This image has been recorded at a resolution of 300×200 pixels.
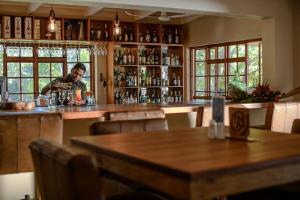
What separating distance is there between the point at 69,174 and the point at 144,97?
6.72 metres

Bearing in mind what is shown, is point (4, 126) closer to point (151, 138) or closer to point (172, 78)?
point (151, 138)

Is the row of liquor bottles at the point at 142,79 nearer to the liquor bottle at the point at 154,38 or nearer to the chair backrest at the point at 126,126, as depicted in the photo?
the liquor bottle at the point at 154,38

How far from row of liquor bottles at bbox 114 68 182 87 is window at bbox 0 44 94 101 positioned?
0.86 m

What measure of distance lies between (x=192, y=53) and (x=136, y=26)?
1.32 metres

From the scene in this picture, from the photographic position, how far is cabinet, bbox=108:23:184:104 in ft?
25.5

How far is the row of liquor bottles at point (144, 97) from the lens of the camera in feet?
25.4

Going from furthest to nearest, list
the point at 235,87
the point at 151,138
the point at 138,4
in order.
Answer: the point at 235,87, the point at 138,4, the point at 151,138

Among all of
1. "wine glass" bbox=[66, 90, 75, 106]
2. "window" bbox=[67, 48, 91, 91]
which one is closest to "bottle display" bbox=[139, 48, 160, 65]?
"window" bbox=[67, 48, 91, 91]

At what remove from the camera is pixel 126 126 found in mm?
2658

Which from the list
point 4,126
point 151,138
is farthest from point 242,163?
point 4,126

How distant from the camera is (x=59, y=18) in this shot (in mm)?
7262

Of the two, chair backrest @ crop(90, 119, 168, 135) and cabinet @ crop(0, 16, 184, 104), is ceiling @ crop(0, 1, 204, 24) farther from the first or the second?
chair backrest @ crop(90, 119, 168, 135)

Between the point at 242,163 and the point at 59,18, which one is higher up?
the point at 59,18

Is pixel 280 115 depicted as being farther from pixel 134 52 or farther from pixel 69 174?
pixel 134 52
